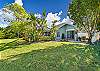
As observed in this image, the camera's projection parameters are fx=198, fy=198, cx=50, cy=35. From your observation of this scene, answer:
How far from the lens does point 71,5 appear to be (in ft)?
76.2

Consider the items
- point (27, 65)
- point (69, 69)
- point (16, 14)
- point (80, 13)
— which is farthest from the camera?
point (16, 14)

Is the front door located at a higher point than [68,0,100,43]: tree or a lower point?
lower

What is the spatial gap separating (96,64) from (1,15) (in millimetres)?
20327

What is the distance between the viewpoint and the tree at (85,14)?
70.1 ft

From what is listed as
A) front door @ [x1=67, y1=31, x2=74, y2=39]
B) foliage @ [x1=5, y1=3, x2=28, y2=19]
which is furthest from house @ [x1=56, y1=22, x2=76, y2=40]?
foliage @ [x1=5, y1=3, x2=28, y2=19]

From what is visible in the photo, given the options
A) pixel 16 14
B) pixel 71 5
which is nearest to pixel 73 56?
pixel 71 5

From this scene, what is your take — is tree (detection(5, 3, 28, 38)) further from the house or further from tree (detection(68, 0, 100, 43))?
the house

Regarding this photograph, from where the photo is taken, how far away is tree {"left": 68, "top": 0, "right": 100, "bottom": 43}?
2138cm

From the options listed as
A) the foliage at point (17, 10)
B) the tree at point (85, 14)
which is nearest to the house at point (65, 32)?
the foliage at point (17, 10)

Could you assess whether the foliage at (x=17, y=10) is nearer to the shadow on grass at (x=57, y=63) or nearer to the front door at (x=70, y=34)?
the shadow on grass at (x=57, y=63)

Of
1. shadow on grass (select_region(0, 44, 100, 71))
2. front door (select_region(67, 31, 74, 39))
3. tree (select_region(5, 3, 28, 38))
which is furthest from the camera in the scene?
front door (select_region(67, 31, 74, 39))

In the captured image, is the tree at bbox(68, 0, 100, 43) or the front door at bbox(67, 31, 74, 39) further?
the front door at bbox(67, 31, 74, 39)

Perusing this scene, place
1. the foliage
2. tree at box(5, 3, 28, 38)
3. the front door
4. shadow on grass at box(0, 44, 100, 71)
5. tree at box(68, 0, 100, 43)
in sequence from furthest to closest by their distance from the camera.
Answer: the front door → the foliage → tree at box(5, 3, 28, 38) → tree at box(68, 0, 100, 43) → shadow on grass at box(0, 44, 100, 71)

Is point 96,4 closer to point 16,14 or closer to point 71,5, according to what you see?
point 71,5
